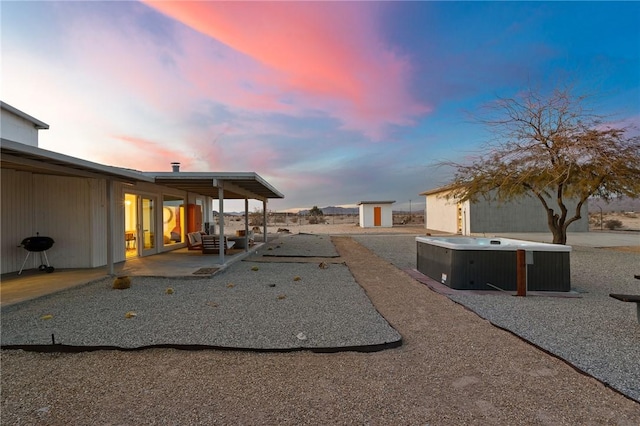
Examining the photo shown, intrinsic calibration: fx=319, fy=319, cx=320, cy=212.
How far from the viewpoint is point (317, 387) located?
2535mm

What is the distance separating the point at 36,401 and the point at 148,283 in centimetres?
408

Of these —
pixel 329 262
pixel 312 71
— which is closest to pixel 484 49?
pixel 312 71

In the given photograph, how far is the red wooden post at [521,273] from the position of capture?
219 inches

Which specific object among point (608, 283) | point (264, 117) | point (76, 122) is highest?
point (264, 117)

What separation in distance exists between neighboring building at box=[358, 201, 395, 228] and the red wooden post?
925 inches

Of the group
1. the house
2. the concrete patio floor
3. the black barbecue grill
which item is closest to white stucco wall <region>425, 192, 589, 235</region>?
the house

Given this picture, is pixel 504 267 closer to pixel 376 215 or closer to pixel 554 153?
pixel 554 153

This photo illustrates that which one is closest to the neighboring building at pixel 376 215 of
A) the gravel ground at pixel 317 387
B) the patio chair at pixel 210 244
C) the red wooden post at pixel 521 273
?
the patio chair at pixel 210 244

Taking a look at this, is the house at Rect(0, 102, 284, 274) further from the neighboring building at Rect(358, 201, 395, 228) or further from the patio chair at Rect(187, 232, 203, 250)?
the neighboring building at Rect(358, 201, 395, 228)

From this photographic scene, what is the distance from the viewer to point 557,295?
5.56 metres

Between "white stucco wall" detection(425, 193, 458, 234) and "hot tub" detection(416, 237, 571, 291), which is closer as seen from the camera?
"hot tub" detection(416, 237, 571, 291)

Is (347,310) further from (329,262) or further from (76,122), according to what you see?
(76,122)

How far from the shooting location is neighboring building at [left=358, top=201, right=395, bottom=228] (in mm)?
29297

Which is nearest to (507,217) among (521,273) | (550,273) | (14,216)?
(550,273)
